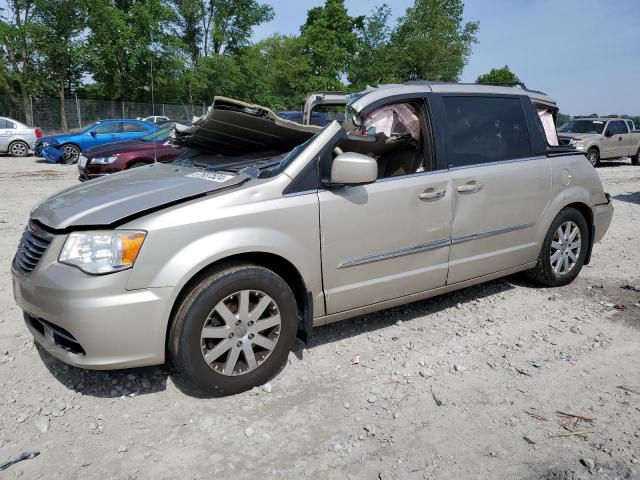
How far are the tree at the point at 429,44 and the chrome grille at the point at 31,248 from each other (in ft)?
163

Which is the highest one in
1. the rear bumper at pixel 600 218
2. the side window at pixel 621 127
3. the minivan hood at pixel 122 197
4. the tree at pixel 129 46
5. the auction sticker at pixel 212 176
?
the tree at pixel 129 46

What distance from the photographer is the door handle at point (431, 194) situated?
360 cm

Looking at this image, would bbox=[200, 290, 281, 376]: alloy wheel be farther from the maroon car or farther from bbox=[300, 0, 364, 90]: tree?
bbox=[300, 0, 364, 90]: tree

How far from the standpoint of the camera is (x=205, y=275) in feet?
9.43

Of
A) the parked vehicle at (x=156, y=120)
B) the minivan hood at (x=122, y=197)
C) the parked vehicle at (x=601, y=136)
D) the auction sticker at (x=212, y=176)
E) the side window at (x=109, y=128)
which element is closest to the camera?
the minivan hood at (x=122, y=197)

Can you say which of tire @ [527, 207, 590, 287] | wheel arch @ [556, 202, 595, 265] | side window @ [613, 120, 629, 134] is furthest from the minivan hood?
side window @ [613, 120, 629, 134]

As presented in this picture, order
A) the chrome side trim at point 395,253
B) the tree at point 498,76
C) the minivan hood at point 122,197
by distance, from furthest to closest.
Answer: the tree at point 498,76
the chrome side trim at point 395,253
the minivan hood at point 122,197

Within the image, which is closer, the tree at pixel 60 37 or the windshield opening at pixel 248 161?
the windshield opening at pixel 248 161

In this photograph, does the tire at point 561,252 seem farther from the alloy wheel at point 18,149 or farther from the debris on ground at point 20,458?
the alloy wheel at point 18,149

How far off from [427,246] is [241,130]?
160 cm

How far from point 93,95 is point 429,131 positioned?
37299mm

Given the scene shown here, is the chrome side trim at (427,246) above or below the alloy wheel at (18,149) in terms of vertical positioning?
below

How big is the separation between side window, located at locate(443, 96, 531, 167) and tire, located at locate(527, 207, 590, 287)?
762 millimetres

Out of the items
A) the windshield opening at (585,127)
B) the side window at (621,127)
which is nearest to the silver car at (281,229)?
the windshield opening at (585,127)
